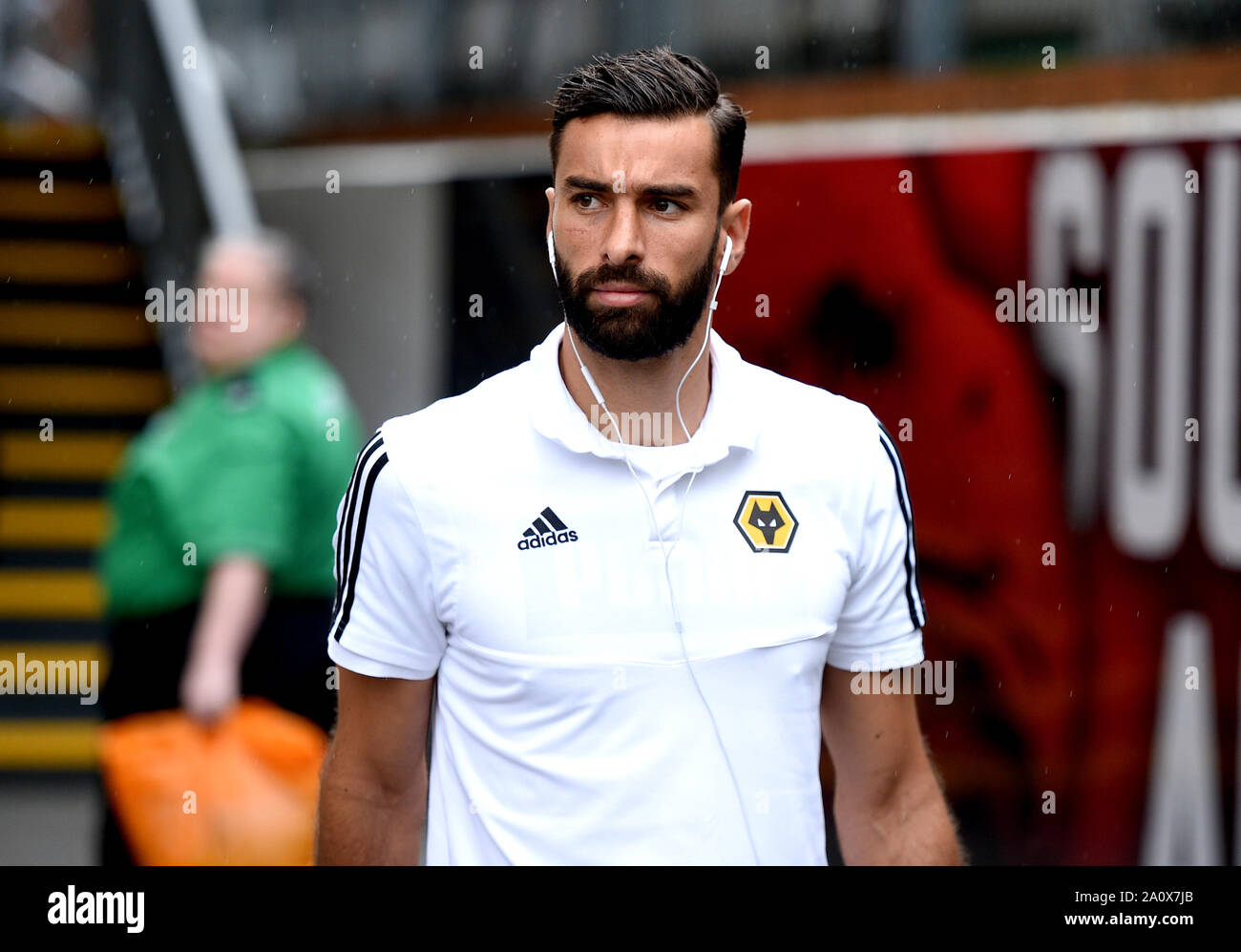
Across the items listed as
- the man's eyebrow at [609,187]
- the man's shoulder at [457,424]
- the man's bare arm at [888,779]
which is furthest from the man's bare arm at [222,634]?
the man's eyebrow at [609,187]

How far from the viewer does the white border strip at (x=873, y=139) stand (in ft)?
16.6

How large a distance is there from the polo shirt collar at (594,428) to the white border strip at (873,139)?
2036mm

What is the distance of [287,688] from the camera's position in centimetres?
440

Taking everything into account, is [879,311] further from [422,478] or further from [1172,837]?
[422,478]

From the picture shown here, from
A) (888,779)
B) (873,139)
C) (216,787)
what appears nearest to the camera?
(888,779)

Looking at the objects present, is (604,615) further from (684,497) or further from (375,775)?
(375,775)

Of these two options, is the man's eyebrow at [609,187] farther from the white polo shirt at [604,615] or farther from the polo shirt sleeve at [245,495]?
the polo shirt sleeve at [245,495]

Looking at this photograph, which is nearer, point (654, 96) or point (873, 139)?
point (654, 96)

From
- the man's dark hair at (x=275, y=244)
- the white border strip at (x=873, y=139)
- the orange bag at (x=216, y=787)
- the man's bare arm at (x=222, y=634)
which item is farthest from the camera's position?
the man's dark hair at (x=275, y=244)

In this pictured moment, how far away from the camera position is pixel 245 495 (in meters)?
4.31

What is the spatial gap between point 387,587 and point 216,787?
1.76m

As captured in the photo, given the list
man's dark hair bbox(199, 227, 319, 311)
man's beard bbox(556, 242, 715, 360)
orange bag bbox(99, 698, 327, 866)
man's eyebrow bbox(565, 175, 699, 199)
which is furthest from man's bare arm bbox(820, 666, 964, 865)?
man's dark hair bbox(199, 227, 319, 311)

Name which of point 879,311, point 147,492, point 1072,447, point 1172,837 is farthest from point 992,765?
point 147,492

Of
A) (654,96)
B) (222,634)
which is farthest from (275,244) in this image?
(654,96)
